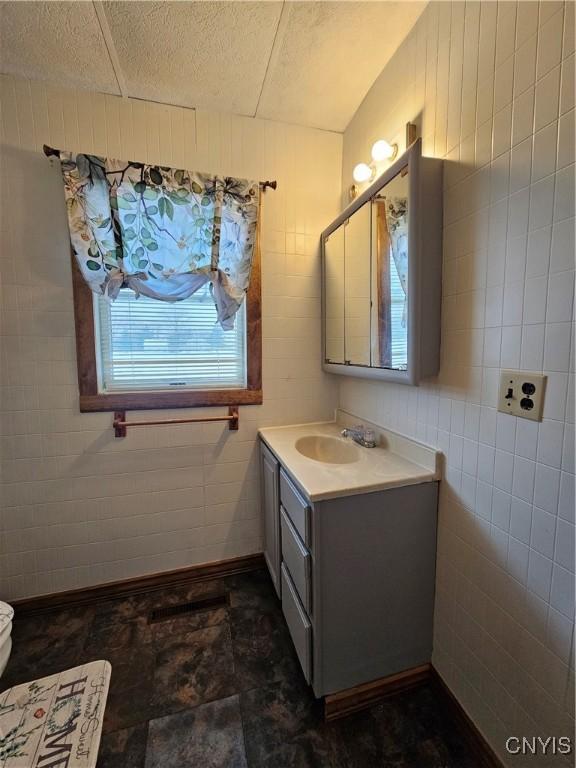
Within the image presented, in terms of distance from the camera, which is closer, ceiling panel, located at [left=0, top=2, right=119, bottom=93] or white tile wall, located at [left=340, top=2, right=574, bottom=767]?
white tile wall, located at [left=340, top=2, right=574, bottom=767]

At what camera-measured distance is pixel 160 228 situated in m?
1.58

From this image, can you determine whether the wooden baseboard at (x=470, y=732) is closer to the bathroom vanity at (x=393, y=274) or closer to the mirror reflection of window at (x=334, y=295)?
the bathroom vanity at (x=393, y=274)

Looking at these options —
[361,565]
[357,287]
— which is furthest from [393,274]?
[361,565]

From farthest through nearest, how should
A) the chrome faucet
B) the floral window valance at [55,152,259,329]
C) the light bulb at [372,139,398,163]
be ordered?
the chrome faucet < the floral window valance at [55,152,259,329] < the light bulb at [372,139,398,163]

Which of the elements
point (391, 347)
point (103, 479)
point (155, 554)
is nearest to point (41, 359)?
point (103, 479)

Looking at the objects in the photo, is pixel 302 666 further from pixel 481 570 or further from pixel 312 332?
pixel 312 332

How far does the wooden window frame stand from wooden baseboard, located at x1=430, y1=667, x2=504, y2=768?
1.47 m

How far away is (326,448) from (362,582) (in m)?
0.72

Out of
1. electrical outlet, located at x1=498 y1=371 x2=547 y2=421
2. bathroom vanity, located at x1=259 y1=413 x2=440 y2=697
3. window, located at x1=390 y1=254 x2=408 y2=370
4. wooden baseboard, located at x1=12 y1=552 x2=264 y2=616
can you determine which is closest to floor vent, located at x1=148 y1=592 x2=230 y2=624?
wooden baseboard, located at x1=12 y1=552 x2=264 y2=616

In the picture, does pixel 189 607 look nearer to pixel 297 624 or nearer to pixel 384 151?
pixel 297 624

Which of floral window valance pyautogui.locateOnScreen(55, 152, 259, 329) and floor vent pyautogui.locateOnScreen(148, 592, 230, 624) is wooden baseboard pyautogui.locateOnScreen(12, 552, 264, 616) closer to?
floor vent pyautogui.locateOnScreen(148, 592, 230, 624)

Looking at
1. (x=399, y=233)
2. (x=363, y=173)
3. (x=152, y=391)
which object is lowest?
(x=152, y=391)

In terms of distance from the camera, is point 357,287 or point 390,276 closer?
point 390,276

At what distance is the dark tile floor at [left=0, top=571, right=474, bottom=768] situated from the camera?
3.54 feet
